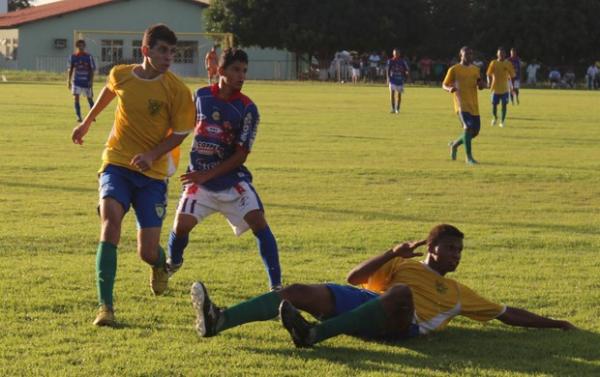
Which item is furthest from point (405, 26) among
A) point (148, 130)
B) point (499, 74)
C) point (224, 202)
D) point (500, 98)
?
point (148, 130)

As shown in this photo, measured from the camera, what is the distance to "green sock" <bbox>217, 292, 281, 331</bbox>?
21.6ft

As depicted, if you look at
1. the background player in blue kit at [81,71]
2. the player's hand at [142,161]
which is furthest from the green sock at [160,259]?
the background player in blue kit at [81,71]

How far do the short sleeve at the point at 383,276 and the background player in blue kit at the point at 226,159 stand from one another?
107 cm

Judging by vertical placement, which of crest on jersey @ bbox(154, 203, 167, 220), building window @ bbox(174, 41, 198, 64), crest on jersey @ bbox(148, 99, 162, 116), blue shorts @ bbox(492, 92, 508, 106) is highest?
crest on jersey @ bbox(148, 99, 162, 116)

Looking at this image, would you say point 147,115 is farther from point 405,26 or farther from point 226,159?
point 405,26

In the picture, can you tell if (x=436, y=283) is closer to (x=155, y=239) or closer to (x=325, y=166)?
(x=155, y=239)

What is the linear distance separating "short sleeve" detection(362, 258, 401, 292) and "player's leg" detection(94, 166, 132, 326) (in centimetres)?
163

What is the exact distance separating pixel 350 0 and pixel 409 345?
64165 mm

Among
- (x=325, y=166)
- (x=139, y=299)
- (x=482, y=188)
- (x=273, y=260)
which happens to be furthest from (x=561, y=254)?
(x=325, y=166)

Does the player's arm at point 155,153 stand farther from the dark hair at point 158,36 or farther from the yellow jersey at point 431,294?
the yellow jersey at point 431,294

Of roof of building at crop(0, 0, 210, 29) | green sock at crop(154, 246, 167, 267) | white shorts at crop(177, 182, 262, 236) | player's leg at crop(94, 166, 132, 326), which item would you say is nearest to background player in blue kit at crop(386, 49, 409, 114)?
white shorts at crop(177, 182, 262, 236)

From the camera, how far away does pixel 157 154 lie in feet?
24.2

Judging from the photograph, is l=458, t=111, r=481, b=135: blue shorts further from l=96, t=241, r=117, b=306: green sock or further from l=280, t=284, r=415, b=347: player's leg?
l=280, t=284, r=415, b=347: player's leg

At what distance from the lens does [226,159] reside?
25.9 feet
